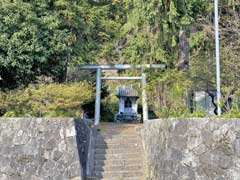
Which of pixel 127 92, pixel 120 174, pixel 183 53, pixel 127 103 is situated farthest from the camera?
pixel 127 103

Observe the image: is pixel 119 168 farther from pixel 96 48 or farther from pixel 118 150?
pixel 96 48

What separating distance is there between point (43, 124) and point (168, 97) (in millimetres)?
6032

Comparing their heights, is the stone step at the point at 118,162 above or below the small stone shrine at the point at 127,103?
below

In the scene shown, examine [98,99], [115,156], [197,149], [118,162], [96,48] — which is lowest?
[118,162]

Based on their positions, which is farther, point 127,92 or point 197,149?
point 127,92

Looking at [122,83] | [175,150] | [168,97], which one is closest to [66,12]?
[168,97]

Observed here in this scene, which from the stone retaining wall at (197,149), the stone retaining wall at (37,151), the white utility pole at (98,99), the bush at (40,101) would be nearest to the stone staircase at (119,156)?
the stone retaining wall at (197,149)

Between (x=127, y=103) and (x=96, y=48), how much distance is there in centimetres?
403

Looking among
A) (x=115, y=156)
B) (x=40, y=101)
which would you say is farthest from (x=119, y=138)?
(x=40, y=101)

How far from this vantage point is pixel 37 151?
796cm

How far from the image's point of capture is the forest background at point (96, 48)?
12.0m

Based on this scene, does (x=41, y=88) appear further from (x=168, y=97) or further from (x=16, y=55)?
(x=168, y=97)

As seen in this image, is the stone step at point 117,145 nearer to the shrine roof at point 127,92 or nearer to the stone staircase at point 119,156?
the stone staircase at point 119,156

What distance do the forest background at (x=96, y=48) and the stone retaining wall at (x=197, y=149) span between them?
10.2ft
